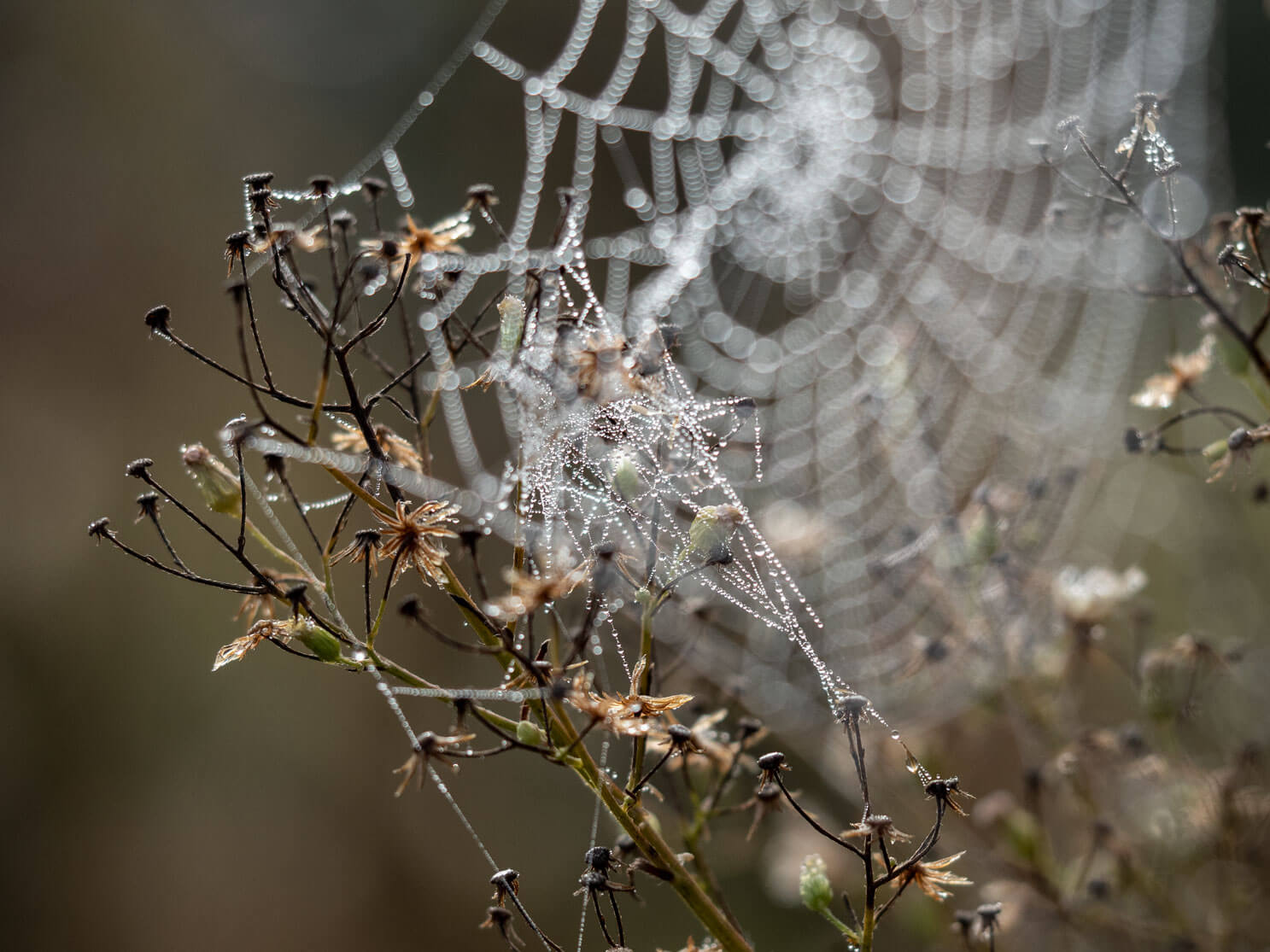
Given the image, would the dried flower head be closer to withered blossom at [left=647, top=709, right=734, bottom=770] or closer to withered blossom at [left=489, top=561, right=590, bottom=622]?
withered blossom at [left=647, top=709, right=734, bottom=770]

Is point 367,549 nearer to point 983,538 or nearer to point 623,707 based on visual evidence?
point 623,707

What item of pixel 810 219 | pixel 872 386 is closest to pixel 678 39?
pixel 810 219

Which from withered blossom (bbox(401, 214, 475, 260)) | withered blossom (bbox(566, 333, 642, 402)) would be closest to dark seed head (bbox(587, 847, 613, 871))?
withered blossom (bbox(566, 333, 642, 402))

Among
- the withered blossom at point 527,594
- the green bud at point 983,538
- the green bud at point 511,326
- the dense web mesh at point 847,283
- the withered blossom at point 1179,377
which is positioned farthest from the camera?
the dense web mesh at point 847,283

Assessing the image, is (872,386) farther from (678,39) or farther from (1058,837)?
(678,39)

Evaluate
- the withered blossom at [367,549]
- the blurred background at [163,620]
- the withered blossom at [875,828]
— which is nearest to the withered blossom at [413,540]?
the withered blossom at [367,549]

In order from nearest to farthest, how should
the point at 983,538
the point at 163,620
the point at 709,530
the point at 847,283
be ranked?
the point at 709,530 < the point at 983,538 < the point at 163,620 < the point at 847,283

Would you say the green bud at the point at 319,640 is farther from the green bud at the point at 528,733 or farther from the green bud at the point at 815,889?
the green bud at the point at 815,889

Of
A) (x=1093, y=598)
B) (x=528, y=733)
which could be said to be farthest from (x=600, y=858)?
(x=1093, y=598)
